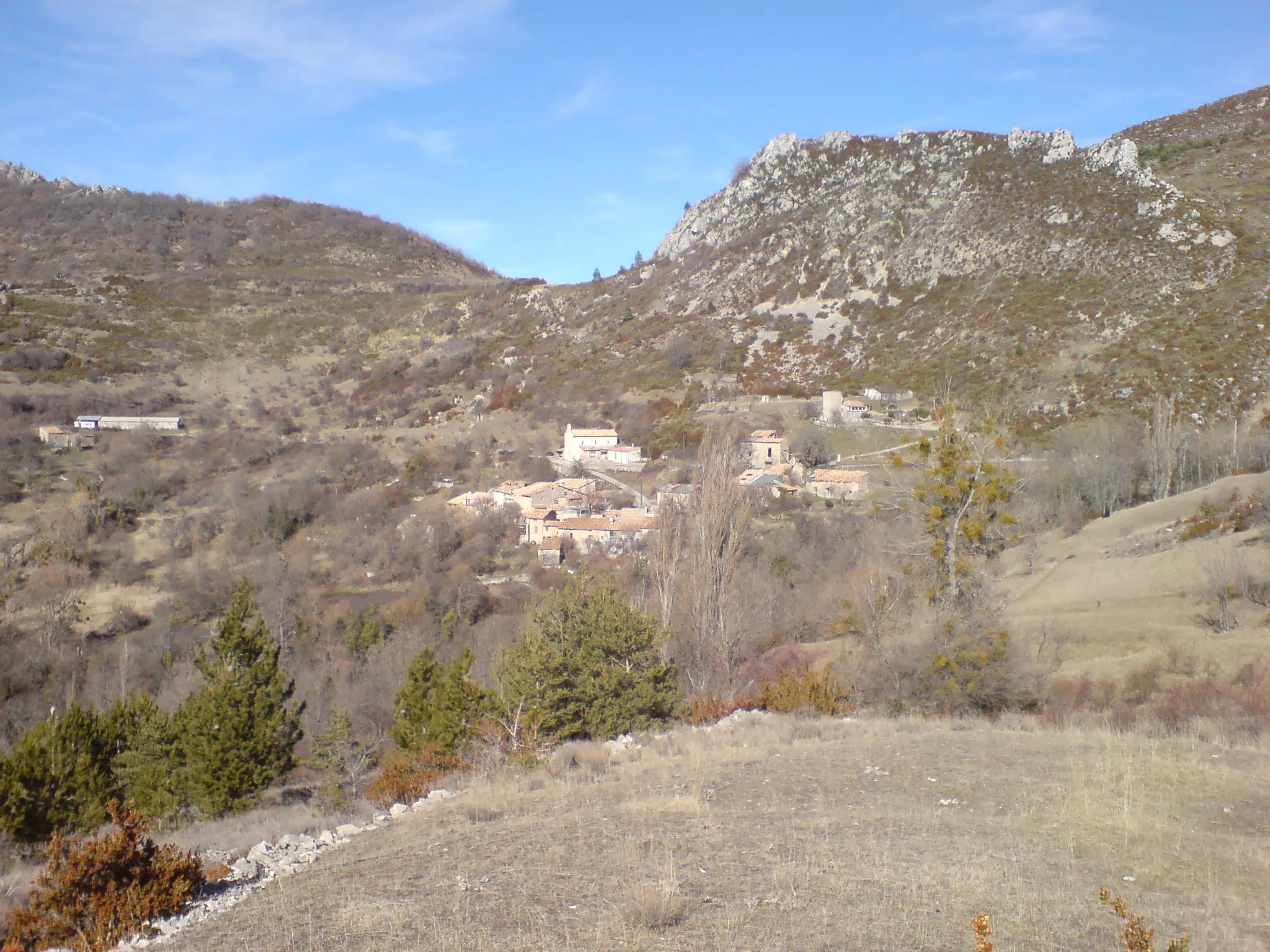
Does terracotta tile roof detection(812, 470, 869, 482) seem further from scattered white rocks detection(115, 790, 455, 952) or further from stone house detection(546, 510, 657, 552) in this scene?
scattered white rocks detection(115, 790, 455, 952)

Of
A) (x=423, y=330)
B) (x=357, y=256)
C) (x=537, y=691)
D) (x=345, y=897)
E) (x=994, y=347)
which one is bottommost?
(x=537, y=691)

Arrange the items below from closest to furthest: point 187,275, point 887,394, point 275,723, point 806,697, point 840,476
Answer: point 806,697
point 275,723
point 840,476
point 887,394
point 187,275

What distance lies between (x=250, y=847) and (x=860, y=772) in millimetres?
5470

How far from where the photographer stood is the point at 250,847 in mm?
7074

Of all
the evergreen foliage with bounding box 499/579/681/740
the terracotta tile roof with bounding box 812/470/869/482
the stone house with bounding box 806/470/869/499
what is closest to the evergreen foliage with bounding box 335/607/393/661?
the evergreen foliage with bounding box 499/579/681/740

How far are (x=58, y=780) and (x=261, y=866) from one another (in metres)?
9.40

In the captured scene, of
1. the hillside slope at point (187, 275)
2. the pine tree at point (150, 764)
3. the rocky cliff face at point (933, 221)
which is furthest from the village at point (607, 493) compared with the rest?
the hillside slope at point (187, 275)

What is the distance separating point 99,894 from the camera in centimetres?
473

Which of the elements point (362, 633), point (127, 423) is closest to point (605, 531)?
point (362, 633)

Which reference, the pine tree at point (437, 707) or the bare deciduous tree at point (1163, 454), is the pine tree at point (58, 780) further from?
the bare deciduous tree at point (1163, 454)

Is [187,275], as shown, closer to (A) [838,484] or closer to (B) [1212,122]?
(A) [838,484]

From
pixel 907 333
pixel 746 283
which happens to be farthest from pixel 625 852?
pixel 746 283

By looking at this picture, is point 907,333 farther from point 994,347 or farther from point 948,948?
point 948,948

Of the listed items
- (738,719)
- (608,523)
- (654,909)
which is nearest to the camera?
(654,909)
